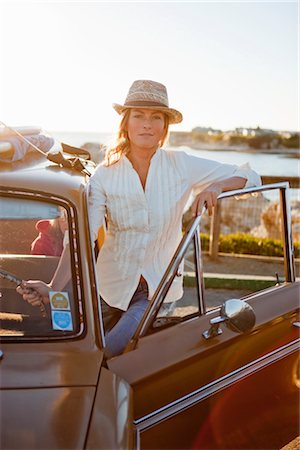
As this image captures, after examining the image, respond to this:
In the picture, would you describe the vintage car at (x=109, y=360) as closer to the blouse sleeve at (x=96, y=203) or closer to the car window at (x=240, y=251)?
the blouse sleeve at (x=96, y=203)

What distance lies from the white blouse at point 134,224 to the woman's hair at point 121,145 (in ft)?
0.16

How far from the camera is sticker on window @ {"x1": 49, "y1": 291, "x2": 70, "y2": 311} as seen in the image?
2.08 metres

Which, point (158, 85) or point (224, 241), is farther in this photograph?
point (224, 241)

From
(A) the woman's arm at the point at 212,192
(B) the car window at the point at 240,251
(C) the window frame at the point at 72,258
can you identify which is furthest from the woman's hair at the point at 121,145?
(B) the car window at the point at 240,251

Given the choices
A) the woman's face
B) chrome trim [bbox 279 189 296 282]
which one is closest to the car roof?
the woman's face

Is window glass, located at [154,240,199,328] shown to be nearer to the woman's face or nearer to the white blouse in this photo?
the white blouse

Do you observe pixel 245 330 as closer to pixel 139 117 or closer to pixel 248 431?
pixel 248 431

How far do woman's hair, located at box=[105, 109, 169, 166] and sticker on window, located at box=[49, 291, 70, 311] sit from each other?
83cm

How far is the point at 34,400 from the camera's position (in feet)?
5.51

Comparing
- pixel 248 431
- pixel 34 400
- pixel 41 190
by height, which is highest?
pixel 41 190

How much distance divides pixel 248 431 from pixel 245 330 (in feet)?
1.39

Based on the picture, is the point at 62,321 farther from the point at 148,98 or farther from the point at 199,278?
the point at 148,98

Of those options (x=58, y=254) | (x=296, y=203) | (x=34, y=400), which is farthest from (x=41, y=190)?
(x=296, y=203)

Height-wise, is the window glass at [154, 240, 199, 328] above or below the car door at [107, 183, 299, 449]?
above
